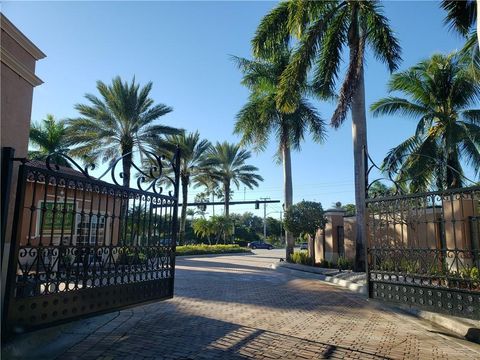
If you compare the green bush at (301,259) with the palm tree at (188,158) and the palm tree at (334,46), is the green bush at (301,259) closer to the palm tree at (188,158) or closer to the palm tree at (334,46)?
the palm tree at (334,46)

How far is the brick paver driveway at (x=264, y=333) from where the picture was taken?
6.24 m

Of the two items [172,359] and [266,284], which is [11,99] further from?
[266,284]

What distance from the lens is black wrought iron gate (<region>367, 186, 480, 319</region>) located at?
6777 millimetres

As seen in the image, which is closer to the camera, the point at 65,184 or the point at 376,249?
the point at 65,184

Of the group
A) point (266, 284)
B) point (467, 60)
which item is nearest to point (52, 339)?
point (266, 284)

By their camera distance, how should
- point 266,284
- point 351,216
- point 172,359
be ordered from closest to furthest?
point 172,359 → point 266,284 → point 351,216

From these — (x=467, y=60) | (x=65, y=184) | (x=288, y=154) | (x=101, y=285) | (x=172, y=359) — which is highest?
(x=467, y=60)

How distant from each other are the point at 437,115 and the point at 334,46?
601 centimetres

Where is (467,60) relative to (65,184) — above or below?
above

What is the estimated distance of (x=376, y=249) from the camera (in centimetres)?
837

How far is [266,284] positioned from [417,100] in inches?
451

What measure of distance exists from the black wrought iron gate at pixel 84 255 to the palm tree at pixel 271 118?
16553 millimetres

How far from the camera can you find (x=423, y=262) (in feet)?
24.8

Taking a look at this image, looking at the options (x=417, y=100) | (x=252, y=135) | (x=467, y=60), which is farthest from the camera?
(x=252, y=135)
